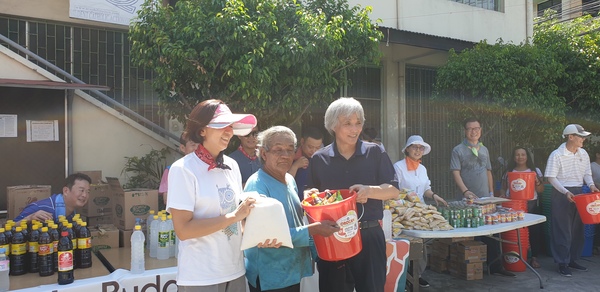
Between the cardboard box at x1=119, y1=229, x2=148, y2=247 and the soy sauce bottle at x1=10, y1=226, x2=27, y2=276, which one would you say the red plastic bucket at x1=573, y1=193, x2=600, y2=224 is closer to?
the cardboard box at x1=119, y1=229, x2=148, y2=247

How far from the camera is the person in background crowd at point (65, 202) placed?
4109 millimetres

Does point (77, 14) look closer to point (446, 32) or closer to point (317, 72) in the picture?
point (317, 72)

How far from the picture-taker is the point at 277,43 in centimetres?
515

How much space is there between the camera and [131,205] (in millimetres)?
4660

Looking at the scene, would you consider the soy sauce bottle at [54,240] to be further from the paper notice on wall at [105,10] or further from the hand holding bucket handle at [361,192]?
the paper notice on wall at [105,10]

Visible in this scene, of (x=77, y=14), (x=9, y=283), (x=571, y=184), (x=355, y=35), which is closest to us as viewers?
(x=9, y=283)

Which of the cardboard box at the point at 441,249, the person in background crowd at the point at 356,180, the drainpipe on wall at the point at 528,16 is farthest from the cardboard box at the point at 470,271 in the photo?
the drainpipe on wall at the point at 528,16

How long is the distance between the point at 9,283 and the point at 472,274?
5.31 meters

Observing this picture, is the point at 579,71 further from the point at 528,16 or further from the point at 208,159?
the point at 208,159

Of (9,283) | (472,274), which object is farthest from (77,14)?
(472,274)

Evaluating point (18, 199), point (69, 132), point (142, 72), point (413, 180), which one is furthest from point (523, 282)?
point (142, 72)

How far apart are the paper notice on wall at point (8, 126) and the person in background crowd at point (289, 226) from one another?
4.82m

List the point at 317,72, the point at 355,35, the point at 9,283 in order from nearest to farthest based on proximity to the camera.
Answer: the point at 9,283 < the point at 317,72 < the point at 355,35

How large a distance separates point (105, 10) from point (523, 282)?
7.53 meters
